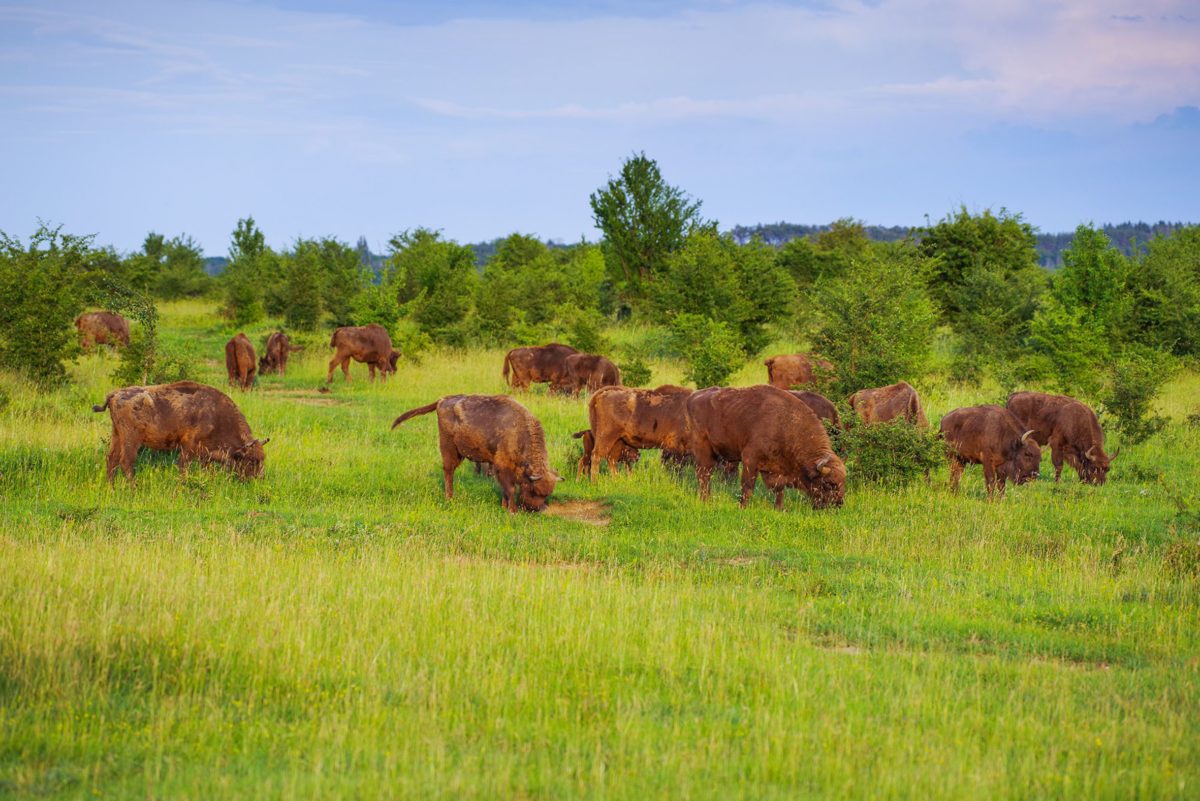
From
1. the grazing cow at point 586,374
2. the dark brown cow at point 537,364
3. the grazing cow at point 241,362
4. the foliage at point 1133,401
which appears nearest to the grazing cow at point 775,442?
the foliage at point 1133,401

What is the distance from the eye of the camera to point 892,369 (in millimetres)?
18969

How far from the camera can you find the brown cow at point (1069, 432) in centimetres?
1720

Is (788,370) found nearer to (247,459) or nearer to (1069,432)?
(1069,432)

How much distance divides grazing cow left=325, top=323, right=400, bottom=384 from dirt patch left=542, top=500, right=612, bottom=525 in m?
14.6

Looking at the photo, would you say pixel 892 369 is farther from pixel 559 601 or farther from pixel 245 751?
pixel 245 751

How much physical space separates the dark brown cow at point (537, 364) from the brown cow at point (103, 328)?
40.9ft

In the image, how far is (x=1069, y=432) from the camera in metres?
17.7

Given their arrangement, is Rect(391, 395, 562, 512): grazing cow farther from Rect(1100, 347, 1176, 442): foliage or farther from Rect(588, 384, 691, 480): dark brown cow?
Rect(1100, 347, 1176, 442): foliage

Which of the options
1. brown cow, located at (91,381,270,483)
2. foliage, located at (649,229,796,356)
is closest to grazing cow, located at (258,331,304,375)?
foliage, located at (649,229,796,356)

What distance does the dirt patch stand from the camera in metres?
13.5

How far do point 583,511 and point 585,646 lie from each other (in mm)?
6356

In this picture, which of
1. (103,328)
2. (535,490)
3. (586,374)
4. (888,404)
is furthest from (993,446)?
(103,328)

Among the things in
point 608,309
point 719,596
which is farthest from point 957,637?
point 608,309

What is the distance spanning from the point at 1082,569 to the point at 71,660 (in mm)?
9165
